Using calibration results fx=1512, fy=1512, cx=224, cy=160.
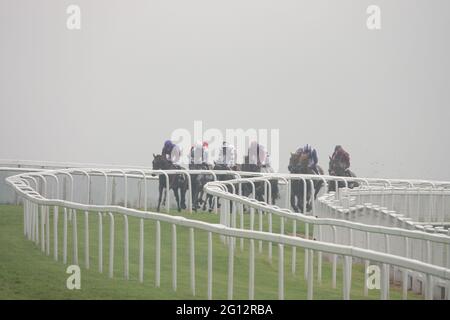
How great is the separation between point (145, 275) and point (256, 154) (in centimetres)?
1830

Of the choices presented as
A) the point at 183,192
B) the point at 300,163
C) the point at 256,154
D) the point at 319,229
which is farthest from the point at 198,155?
the point at 319,229

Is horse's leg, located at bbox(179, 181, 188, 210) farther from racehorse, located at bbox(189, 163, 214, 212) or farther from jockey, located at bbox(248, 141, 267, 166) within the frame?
jockey, located at bbox(248, 141, 267, 166)

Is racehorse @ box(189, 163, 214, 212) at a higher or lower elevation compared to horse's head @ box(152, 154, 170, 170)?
lower

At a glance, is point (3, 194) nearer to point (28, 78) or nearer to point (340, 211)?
point (340, 211)

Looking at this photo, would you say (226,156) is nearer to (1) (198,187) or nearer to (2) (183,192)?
(1) (198,187)

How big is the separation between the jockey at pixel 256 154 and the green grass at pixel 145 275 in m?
12.2

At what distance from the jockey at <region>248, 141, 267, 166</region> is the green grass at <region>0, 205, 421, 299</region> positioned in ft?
40.1

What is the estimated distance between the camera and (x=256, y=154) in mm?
32594

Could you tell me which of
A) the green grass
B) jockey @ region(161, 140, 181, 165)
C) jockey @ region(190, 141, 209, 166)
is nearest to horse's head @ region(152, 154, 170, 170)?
jockey @ region(161, 140, 181, 165)

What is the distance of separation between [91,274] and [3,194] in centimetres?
1576

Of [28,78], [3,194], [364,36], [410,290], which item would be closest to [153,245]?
[410,290]

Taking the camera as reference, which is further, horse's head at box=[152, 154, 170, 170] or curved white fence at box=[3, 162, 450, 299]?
horse's head at box=[152, 154, 170, 170]

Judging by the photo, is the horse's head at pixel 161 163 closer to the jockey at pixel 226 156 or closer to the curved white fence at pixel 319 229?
the curved white fence at pixel 319 229

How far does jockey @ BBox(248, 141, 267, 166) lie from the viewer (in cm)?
3219
